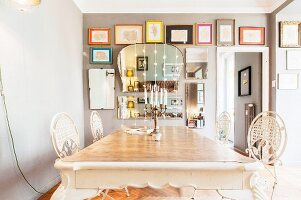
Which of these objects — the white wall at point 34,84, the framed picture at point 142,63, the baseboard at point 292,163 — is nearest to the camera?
the white wall at point 34,84

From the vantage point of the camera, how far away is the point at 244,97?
4.84m

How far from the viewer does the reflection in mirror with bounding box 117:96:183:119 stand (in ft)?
13.0

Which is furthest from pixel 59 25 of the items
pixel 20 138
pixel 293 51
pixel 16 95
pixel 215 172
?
pixel 293 51

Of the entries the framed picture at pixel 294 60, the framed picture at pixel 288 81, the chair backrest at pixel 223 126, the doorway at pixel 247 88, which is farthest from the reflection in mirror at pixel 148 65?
the framed picture at pixel 294 60

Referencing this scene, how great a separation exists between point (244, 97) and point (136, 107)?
2.40 metres

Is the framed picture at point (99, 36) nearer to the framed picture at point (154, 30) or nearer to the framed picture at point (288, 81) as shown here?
the framed picture at point (154, 30)

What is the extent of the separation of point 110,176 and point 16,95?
4.68 feet

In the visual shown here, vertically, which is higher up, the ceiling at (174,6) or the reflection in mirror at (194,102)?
the ceiling at (174,6)

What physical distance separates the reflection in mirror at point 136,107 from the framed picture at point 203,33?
3.53 feet

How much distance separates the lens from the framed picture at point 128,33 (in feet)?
13.0

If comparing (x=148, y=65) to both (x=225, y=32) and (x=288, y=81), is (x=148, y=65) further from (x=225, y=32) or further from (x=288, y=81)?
(x=288, y=81)

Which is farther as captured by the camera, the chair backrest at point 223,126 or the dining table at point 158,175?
the chair backrest at point 223,126

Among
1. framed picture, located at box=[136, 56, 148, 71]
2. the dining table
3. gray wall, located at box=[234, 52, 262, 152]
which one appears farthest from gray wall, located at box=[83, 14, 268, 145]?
the dining table

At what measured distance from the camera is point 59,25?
3.03 m
